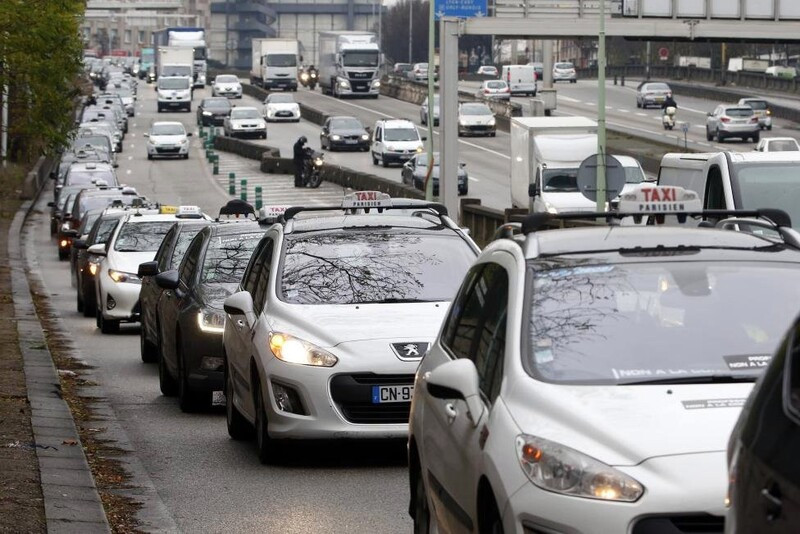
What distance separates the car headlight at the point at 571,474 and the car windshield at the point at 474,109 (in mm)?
80219

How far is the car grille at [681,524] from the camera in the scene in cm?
511

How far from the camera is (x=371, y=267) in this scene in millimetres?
11578

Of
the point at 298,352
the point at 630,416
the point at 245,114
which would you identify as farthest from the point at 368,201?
the point at 245,114

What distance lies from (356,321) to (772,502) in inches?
285

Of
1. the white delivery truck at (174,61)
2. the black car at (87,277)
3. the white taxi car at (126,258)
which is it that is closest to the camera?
the white taxi car at (126,258)

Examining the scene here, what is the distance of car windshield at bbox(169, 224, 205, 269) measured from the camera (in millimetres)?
18530

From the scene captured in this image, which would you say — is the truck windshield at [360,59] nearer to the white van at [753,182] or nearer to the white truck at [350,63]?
the white truck at [350,63]

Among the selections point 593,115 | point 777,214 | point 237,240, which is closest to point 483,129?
point 593,115

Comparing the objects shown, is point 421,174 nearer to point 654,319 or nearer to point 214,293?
point 214,293

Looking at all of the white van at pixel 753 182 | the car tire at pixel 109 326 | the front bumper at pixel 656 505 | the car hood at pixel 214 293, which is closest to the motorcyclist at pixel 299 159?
the car tire at pixel 109 326

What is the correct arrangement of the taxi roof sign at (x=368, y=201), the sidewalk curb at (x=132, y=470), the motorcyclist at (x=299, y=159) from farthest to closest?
the motorcyclist at (x=299, y=159), the taxi roof sign at (x=368, y=201), the sidewalk curb at (x=132, y=470)

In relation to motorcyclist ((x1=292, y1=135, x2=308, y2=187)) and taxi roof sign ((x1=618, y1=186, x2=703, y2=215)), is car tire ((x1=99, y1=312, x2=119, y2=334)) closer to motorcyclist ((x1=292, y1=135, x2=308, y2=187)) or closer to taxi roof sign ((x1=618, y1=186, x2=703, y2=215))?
taxi roof sign ((x1=618, y1=186, x2=703, y2=215))

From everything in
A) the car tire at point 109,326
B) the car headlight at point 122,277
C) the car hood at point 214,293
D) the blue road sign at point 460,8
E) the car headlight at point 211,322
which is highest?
the blue road sign at point 460,8

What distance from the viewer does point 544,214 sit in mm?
6961
